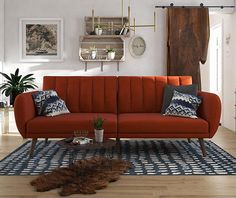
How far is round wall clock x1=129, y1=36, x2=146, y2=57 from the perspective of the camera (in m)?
6.29

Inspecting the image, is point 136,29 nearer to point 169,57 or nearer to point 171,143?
point 169,57

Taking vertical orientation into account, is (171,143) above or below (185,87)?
below

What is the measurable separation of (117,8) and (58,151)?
2.78m

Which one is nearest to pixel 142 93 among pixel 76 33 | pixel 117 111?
pixel 117 111

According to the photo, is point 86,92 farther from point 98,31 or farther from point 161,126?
point 98,31

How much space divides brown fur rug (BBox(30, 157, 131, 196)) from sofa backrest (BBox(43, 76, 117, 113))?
1.25 m

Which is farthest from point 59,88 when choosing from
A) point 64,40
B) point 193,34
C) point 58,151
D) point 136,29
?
point 193,34

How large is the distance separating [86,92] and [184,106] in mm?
1311

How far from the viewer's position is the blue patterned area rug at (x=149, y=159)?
3.61 metres

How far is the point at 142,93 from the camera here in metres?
4.97

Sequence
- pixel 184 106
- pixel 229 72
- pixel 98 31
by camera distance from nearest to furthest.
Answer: pixel 184 106 → pixel 98 31 → pixel 229 72

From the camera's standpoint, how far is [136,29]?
629 centimetres

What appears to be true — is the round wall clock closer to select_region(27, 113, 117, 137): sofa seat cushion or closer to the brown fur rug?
select_region(27, 113, 117, 137): sofa seat cushion

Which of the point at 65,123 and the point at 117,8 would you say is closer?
the point at 65,123
